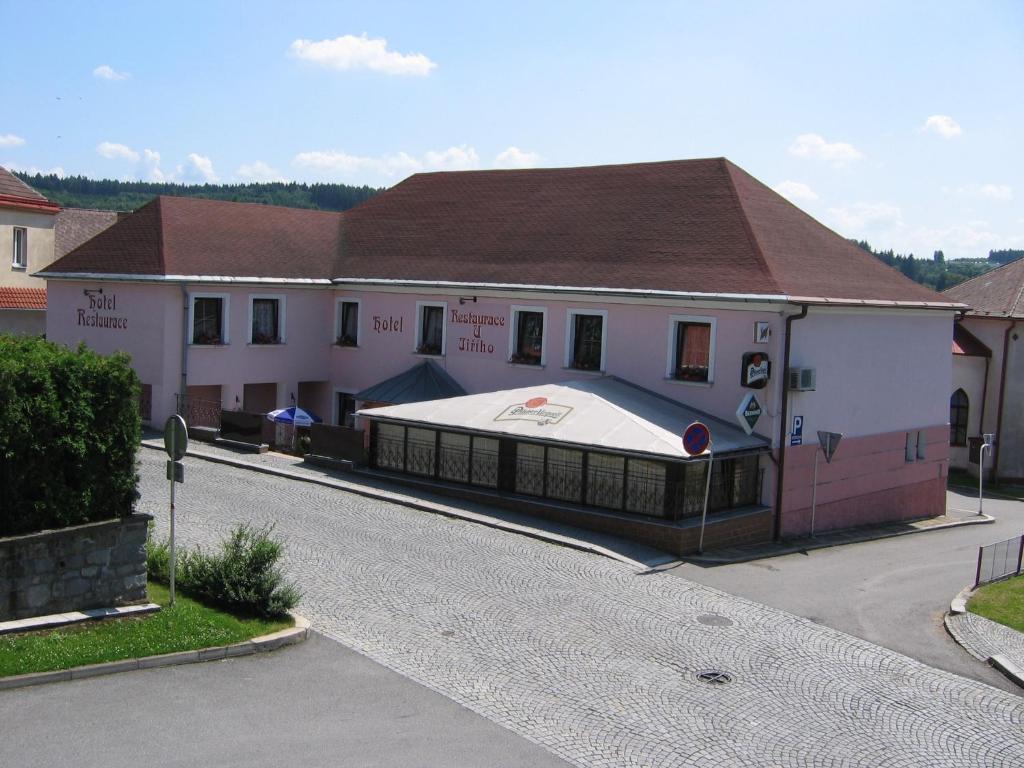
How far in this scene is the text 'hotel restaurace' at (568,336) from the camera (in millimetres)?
23250

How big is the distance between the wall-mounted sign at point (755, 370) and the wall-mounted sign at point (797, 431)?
1.35 metres

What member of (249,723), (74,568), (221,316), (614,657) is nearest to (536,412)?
(614,657)

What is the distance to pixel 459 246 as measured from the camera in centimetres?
3250

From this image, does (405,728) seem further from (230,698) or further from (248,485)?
(248,485)

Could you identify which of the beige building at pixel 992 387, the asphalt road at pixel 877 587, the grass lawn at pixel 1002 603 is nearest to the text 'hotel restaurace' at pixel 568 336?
the asphalt road at pixel 877 587

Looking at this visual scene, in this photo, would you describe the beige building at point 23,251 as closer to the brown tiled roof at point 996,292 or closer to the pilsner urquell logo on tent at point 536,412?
the pilsner urquell logo on tent at point 536,412

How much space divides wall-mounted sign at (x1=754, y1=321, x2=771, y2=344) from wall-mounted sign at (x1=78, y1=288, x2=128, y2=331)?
17.7m

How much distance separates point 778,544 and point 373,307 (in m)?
15.2

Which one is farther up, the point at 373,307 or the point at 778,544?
the point at 373,307

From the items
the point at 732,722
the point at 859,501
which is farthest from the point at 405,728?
the point at 859,501

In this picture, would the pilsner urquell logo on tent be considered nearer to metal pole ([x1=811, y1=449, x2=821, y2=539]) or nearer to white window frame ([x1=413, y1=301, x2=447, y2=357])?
metal pole ([x1=811, y1=449, x2=821, y2=539])

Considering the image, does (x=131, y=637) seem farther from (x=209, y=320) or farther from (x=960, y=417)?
(x=960, y=417)

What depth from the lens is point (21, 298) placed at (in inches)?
1615

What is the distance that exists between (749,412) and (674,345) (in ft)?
9.99
